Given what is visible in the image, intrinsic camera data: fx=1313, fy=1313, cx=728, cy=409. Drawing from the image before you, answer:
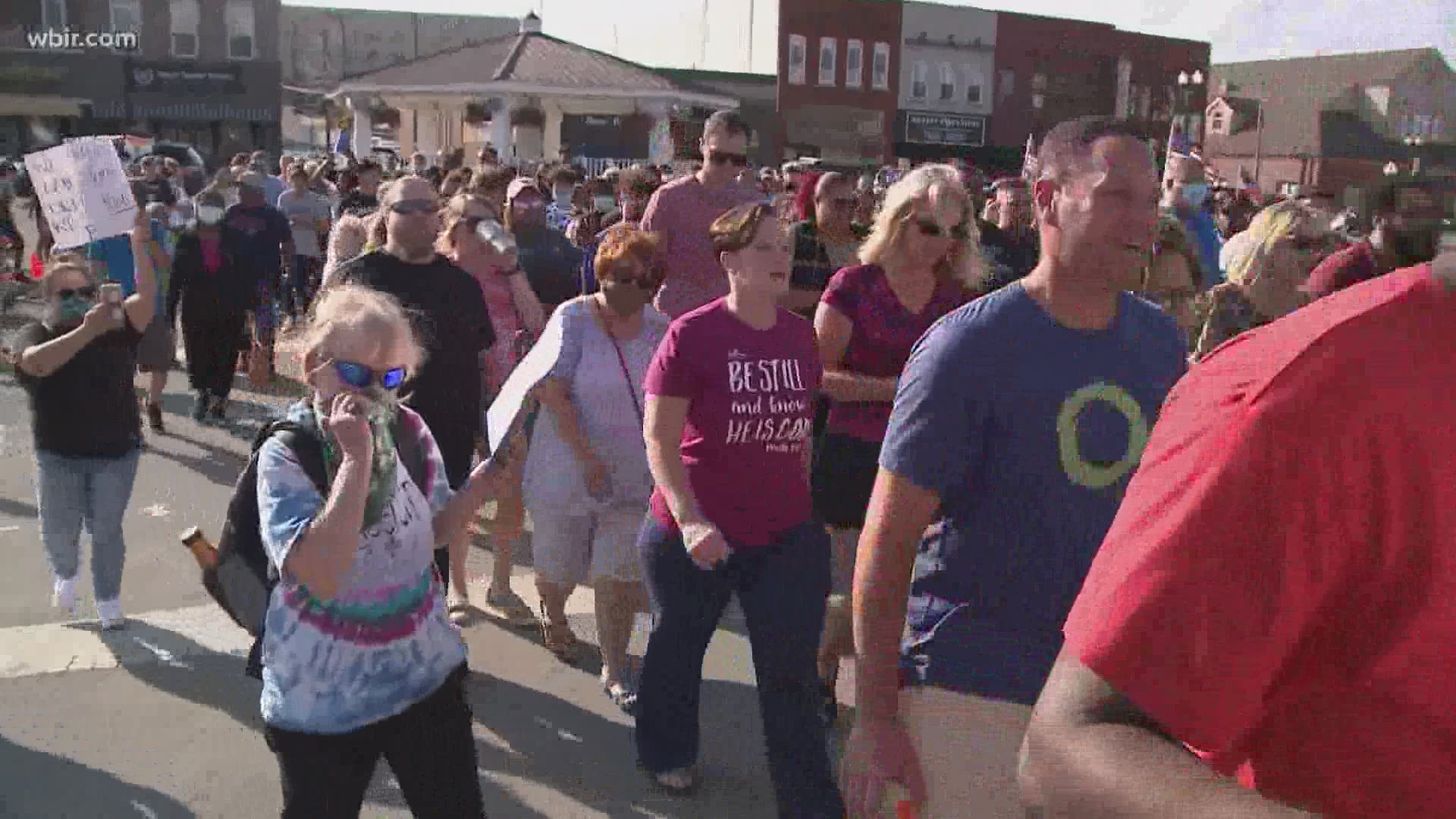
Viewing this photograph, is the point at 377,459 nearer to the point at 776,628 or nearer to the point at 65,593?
the point at 776,628

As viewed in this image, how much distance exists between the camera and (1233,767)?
1.16m

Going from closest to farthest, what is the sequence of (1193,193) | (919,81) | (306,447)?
(306,447), (1193,193), (919,81)

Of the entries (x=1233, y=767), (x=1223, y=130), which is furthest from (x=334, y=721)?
(x=1223, y=130)

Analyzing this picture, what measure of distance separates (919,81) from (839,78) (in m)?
3.73

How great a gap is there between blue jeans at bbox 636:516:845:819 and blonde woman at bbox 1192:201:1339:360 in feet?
6.55

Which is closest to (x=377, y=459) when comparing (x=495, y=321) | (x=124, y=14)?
(x=495, y=321)

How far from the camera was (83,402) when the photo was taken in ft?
18.1

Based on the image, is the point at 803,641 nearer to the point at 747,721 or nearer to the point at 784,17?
the point at 747,721

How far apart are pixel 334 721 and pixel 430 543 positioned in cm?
45

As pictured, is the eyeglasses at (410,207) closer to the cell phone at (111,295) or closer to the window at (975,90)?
the cell phone at (111,295)

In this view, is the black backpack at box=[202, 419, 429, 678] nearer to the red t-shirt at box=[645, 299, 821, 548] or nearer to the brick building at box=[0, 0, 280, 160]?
the red t-shirt at box=[645, 299, 821, 548]

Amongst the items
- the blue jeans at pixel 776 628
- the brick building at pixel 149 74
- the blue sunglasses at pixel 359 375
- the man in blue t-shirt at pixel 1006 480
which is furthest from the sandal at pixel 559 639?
the brick building at pixel 149 74

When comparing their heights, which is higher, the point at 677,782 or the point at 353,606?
the point at 353,606

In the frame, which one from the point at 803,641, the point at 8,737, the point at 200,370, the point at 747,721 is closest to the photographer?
the point at 803,641
